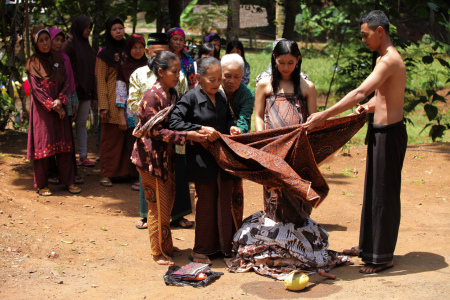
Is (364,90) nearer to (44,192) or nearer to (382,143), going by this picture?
(382,143)

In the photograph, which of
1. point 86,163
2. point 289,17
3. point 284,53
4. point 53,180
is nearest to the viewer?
point 284,53

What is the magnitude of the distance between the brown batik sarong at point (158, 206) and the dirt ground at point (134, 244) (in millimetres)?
224

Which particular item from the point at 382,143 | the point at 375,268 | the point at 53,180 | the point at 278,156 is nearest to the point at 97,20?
the point at 53,180

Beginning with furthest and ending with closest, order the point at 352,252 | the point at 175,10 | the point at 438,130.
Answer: the point at 175,10, the point at 438,130, the point at 352,252

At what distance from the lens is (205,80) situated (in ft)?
14.2

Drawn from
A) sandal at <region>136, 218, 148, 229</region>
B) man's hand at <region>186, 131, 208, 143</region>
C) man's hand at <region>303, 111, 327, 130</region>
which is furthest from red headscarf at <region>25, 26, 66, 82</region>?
man's hand at <region>303, 111, 327, 130</region>

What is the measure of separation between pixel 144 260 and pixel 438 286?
257cm

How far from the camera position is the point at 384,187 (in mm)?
4238

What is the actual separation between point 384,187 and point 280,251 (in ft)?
3.43

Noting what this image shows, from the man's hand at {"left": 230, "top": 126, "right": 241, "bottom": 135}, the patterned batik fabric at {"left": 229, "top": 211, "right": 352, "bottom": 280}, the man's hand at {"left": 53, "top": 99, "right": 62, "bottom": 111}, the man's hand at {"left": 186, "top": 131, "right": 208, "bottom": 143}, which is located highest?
the man's hand at {"left": 53, "top": 99, "right": 62, "bottom": 111}

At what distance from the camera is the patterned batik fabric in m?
4.31

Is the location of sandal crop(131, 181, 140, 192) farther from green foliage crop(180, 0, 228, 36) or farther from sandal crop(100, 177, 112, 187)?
green foliage crop(180, 0, 228, 36)

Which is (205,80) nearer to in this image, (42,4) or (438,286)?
(438,286)

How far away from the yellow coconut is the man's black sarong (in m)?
0.72
